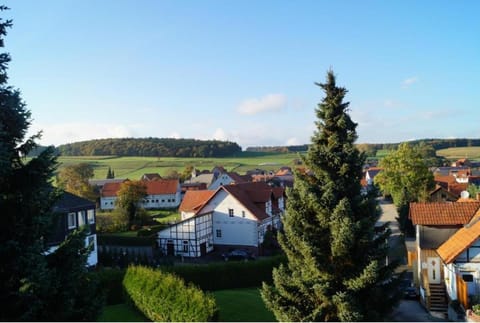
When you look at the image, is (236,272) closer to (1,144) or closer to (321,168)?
(321,168)

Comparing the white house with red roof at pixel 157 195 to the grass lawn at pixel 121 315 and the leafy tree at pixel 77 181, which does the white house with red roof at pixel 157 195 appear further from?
the grass lawn at pixel 121 315

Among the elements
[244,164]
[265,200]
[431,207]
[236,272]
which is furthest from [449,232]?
[244,164]

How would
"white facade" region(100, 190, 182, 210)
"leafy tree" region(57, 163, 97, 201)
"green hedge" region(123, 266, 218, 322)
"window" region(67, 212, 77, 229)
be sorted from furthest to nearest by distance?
"white facade" region(100, 190, 182, 210) < "leafy tree" region(57, 163, 97, 201) < "window" region(67, 212, 77, 229) < "green hedge" region(123, 266, 218, 322)

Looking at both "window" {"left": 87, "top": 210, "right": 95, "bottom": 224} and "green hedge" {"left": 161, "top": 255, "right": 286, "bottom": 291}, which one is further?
"window" {"left": 87, "top": 210, "right": 95, "bottom": 224}

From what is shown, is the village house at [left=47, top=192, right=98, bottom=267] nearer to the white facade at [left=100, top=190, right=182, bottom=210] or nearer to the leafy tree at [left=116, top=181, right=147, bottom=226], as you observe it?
the leafy tree at [left=116, top=181, right=147, bottom=226]

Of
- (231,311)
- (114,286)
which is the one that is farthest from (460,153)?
(114,286)

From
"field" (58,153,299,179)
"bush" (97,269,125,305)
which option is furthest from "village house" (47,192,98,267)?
"field" (58,153,299,179)
